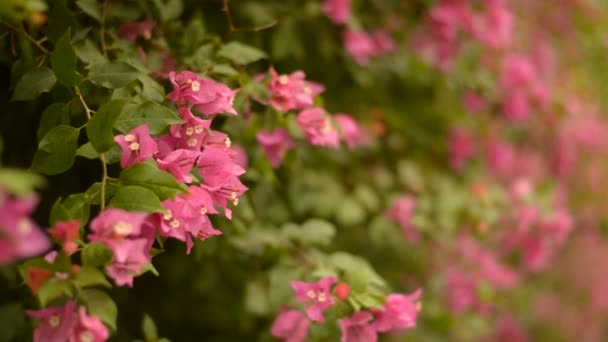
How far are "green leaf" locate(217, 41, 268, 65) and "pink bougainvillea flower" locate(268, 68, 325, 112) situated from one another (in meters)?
0.04

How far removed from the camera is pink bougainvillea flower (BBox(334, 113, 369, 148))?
1.20 meters

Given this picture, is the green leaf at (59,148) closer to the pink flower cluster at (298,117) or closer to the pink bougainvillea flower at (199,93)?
the pink bougainvillea flower at (199,93)

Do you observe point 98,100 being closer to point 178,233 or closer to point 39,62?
point 39,62

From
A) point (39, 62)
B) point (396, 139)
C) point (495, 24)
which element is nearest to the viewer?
point (39, 62)

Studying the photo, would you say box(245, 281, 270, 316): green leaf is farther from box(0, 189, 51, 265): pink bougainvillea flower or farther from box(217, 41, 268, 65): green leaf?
box(0, 189, 51, 265): pink bougainvillea flower

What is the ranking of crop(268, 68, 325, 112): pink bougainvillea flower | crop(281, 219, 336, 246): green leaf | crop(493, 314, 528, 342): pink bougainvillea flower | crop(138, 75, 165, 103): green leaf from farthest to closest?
1. crop(493, 314, 528, 342): pink bougainvillea flower
2. crop(281, 219, 336, 246): green leaf
3. crop(268, 68, 325, 112): pink bougainvillea flower
4. crop(138, 75, 165, 103): green leaf

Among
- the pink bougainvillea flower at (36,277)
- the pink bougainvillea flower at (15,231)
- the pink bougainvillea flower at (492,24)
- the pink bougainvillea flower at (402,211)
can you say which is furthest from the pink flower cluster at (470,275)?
the pink bougainvillea flower at (15,231)

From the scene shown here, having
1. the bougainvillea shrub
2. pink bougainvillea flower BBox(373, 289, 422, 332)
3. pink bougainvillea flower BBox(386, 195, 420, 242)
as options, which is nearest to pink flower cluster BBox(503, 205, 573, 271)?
the bougainvillea shrub

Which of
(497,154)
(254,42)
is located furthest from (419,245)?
(254,42)

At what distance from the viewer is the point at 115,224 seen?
2.28 feet

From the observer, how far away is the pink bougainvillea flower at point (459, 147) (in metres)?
1.81

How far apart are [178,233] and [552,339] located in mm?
1911

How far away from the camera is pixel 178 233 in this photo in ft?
2.50

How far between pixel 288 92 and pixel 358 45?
456 millimetres
